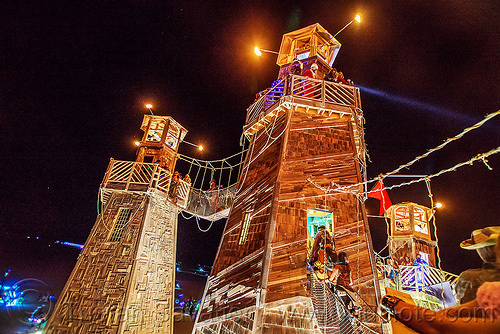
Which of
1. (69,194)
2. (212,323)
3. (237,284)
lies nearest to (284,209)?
(237,284)

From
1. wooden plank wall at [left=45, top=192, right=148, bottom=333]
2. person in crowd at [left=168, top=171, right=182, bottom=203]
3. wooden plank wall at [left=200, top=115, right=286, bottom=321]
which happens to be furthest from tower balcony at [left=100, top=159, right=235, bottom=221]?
wooden plank wall at [left=200, top=115, right=286, bottom=321]

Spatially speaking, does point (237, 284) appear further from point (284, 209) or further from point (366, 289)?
point (366, 289)

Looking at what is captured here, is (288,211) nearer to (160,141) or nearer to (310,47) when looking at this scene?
(310,47)

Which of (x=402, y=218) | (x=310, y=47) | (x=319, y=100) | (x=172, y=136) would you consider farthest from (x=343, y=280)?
(x=402, y=218)

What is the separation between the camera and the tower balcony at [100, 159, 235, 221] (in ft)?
48.4

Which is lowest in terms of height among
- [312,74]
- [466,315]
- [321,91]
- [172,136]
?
[466,315]

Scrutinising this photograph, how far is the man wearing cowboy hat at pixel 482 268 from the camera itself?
85.5 inches

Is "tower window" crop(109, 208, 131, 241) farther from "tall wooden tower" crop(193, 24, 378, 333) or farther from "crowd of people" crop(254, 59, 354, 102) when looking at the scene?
"crowd of people" crop(254, 59, 354, 102)

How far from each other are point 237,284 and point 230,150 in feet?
66.6

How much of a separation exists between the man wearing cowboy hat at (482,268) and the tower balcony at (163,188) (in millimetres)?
13692

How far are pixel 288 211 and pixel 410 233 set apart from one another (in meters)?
17.7

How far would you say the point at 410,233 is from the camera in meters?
20.1

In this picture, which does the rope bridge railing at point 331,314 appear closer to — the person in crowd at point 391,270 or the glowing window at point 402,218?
the person in crowd at point 391,270

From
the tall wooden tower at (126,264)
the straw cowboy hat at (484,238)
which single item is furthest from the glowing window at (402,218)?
the straw cowboy hat at (484,238)
